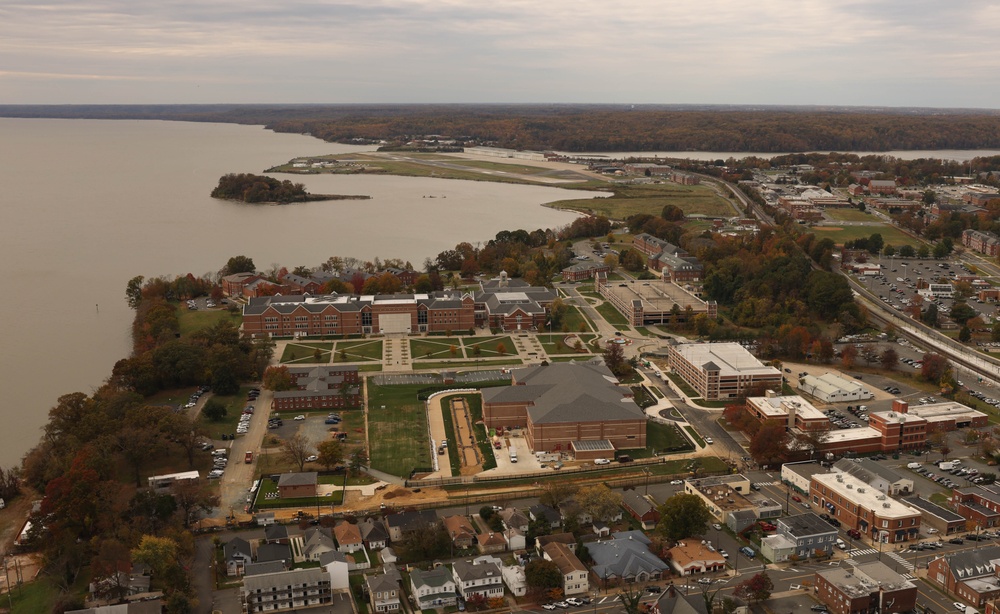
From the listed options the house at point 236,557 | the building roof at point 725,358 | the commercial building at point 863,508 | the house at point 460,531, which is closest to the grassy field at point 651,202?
the building roof at point 725,358

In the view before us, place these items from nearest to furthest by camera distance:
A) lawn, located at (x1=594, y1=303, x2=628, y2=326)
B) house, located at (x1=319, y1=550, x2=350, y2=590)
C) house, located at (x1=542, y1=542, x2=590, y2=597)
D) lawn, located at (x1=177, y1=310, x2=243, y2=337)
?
1. house, located at (x1=542, y1=542, x2=590, y2=597)
2. house, located at (x1=319, y1=550, x2=350, y2=590)
3. lawn, located at (x1=177, y1=310, x2=243, y2=337)
4. lawn, located at (x1=594, y1=303, x2=628, y2=326)

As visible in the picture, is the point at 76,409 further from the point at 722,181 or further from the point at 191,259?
the point at 722,181

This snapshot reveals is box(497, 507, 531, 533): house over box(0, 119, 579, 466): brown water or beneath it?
beneath

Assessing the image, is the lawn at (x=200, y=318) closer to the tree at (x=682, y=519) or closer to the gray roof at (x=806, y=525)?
the tree at (x=682, y=519)

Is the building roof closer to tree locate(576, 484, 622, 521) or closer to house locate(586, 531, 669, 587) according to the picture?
tree locate(576, 484, 622, 521)

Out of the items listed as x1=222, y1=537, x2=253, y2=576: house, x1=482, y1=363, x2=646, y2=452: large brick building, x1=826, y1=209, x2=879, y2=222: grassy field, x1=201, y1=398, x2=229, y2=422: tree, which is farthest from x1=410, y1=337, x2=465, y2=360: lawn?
x1=826, y1=209, x2=879, y2=222: grassy field

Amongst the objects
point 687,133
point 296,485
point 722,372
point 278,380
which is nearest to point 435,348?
point 278,380
